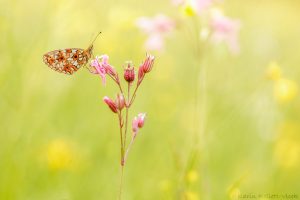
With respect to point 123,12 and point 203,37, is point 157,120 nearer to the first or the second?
point 123,12

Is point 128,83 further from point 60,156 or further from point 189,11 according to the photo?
point 60,156

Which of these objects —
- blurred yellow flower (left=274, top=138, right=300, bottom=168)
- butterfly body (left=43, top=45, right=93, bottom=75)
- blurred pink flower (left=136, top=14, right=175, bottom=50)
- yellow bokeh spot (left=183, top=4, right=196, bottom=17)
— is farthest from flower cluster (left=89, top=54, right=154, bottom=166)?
blurred yellow flower (left=274, top=138, right=300, bottom=168)

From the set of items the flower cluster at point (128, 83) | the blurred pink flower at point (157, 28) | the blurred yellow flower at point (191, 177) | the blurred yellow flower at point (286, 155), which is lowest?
the blurred yellow flower at point (286, 155)

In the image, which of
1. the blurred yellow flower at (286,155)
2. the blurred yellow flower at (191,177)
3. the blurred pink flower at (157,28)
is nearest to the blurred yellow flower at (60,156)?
the blurred pink flower at (157,28)

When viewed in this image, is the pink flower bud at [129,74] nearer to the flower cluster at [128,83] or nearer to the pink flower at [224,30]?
the flower cluster at [128,83]

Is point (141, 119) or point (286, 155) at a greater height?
point (141, 119)

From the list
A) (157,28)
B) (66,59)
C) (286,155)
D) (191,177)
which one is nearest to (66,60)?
(66,59)
